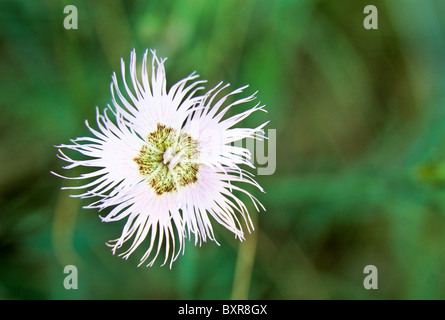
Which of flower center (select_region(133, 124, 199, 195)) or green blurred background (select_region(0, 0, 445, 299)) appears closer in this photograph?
flower center (select_region(133, 124, 199, 195))

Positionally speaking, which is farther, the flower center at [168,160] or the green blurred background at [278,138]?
the green blurred background at [278,138]

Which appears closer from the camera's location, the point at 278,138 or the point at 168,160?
the point at 168,160

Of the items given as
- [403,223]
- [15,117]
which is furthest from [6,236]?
[403,223]
